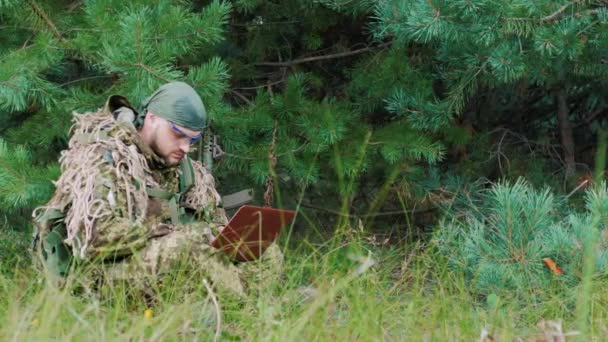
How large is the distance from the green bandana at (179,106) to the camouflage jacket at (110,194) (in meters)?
0.12

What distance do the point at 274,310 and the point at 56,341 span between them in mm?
583

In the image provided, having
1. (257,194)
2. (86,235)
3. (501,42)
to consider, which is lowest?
(257,194)

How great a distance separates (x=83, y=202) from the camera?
2.76 meters

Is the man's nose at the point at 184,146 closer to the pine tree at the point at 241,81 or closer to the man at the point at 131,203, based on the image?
the man at the point at 131,203

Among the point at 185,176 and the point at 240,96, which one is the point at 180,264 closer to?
the point at 185,176

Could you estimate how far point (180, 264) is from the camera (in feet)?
9.23

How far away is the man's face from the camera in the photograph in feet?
9.70

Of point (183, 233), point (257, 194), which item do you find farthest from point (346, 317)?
point (257, 194)

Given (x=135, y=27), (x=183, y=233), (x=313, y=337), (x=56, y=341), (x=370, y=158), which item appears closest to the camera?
(x=56, y=341)

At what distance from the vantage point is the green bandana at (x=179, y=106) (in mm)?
2918

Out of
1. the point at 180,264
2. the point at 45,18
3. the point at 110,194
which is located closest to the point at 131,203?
the point at 110,194

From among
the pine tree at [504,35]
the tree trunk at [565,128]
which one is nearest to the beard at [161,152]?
the pine tree at [504,35]

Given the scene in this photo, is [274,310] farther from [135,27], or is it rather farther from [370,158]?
[370,158]

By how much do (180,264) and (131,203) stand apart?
25 cm
